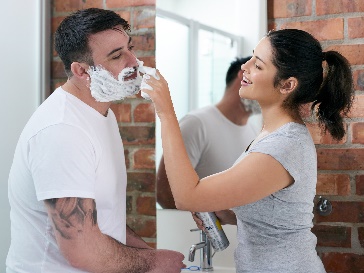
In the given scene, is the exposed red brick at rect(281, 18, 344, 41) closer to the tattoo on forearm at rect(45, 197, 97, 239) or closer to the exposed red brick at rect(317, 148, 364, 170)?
the exposed red brick at rect(317, 148, 364, 170)

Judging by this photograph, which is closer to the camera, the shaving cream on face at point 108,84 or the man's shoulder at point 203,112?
the shaving cream on face at point 108,84

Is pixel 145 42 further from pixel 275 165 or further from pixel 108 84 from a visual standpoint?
pixel 275 165

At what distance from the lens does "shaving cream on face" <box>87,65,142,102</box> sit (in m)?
1.71

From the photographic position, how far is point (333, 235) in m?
1.99

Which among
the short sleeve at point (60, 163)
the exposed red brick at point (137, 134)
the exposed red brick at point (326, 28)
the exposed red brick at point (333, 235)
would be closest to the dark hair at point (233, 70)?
the exposed red brick at point (326, 28)

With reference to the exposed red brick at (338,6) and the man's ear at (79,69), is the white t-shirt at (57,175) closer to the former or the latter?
the man's ear at (79,69)

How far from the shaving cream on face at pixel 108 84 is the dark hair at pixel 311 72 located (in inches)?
16.0

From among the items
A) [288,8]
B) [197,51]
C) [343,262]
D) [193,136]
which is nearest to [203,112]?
[193,136]

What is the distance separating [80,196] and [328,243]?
2.91ft

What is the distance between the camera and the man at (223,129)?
6.68 feet

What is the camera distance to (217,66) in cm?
212

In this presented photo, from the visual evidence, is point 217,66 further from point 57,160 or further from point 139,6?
point 57,160

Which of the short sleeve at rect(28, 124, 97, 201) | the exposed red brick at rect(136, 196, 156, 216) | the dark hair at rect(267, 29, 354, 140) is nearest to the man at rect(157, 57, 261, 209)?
the exposed red brick at rect(136, 196, 156, 216)

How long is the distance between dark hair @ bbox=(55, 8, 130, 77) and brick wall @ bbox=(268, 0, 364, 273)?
2.04 ft
